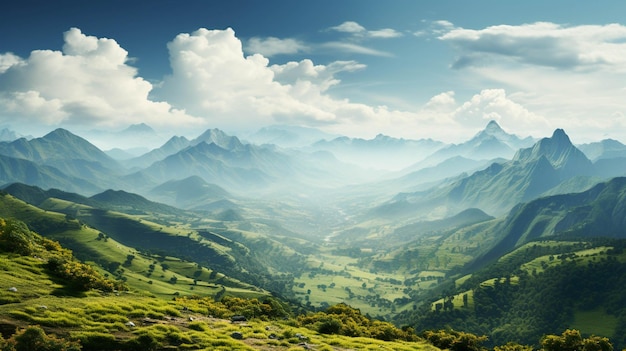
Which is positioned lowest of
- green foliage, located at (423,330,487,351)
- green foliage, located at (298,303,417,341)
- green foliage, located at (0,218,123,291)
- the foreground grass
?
green foliage, located at (423,330,487,351)

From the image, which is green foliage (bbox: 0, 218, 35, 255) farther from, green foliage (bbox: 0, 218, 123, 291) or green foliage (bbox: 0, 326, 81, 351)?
green foliage (bbox: 0, 326, 81, 351)

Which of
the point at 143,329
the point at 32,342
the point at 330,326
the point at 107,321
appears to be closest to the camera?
the point at 32,342

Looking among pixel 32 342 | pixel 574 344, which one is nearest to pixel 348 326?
pixel 574 344

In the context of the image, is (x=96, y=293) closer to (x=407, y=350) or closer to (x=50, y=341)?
(x=50, y=341)

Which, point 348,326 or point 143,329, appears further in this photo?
point 348,326

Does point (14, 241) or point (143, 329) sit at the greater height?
point (14, 241)

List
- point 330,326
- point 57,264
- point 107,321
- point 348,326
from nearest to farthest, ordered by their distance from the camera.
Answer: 1. point 107,321
2. point 57,264
3. point 330,326
4. point 348,326

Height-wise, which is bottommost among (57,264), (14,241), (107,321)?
(107,321)

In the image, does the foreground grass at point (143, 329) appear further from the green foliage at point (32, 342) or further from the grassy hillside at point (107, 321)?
the green foliage at point (32, 342)

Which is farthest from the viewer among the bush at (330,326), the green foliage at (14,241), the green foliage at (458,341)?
the green foliage at (458,341)

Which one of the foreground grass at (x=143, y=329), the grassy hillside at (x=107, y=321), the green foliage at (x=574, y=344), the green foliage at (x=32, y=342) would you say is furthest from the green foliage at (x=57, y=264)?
the green foliage at (x=574, y=344)

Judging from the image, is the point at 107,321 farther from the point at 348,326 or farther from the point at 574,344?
the point at 574,344

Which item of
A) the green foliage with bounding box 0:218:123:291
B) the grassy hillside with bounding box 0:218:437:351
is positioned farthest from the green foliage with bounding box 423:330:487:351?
the green foliage with bounding box 0:218:123:291

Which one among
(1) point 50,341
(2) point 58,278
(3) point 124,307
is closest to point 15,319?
(1) point 50,341
